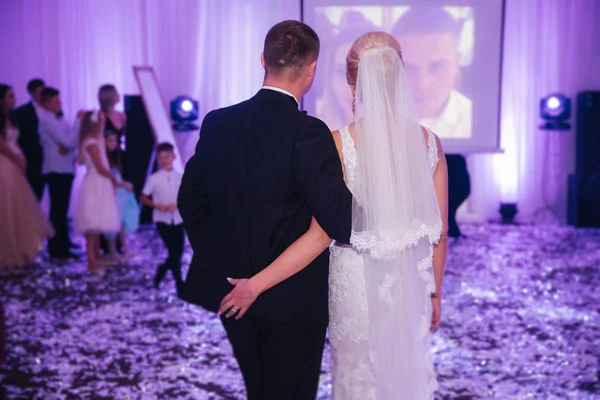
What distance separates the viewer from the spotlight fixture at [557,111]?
818cm

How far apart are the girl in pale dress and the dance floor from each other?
203 mm

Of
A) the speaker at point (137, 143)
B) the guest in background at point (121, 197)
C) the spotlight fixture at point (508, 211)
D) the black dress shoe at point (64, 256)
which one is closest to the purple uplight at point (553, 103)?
the spotlight fixture at point (508, 211)

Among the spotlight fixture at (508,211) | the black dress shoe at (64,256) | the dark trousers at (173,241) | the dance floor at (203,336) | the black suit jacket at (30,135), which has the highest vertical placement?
the black suit jacket at (30,135)

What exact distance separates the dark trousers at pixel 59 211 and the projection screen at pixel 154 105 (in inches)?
62.2

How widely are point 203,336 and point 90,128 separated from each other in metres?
2.30

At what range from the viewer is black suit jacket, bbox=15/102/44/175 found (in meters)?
6.09

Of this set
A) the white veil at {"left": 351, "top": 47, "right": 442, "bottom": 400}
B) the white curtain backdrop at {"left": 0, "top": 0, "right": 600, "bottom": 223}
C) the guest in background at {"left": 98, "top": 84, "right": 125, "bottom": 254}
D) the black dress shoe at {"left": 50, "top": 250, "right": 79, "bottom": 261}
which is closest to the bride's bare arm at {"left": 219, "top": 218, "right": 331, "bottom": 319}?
the white veil at {"left": 351, "top": 47, "right": 442, "bottom": 400}

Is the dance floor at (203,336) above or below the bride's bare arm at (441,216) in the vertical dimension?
below

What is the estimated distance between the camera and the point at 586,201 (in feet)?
26.1

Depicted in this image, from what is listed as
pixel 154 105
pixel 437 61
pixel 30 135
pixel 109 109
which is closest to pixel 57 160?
pixel 30 135

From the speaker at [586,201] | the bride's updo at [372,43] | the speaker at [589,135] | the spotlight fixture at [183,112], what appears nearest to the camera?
the bride's updo at [372,43]

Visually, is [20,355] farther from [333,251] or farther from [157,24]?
[157,24]

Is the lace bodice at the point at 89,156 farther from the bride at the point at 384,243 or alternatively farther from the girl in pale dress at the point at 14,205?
the bride at the point at 384,243

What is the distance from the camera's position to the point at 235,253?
1827mm
